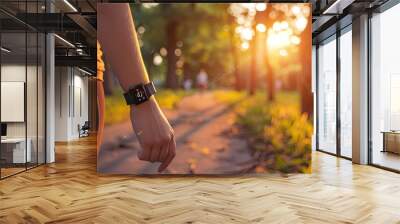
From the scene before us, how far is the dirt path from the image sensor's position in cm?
614

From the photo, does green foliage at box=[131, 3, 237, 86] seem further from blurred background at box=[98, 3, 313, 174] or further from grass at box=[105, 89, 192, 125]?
grass at box=[105, 89, 192, 125]

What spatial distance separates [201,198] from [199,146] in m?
1.60

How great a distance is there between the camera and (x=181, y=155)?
20.3 feet

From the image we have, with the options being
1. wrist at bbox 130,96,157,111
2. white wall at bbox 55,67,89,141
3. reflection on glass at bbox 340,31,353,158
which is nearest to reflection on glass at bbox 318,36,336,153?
reflection on glass at bbox 340,31,353,158

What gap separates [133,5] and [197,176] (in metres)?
2.84

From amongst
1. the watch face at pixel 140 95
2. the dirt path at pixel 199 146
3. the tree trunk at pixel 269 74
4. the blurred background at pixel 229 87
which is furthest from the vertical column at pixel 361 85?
the watch face at pixel 140 95

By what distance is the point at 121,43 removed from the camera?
6.04 m

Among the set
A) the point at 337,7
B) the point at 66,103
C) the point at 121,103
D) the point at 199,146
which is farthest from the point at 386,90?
the point at 66,103

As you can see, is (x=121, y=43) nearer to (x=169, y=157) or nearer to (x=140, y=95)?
(x=140, y=95)

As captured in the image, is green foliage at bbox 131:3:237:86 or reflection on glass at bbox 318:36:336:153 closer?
green foliage at bbox 131:3:237:86

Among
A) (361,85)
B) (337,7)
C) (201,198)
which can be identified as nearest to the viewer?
(201,198)

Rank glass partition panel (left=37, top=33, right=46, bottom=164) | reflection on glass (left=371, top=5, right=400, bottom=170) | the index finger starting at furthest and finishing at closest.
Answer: glass partition panel (left=37, top=33, right=46, bottom=164), reflection on glass (left=371, top=5, right=400, bottom=170), the index finger

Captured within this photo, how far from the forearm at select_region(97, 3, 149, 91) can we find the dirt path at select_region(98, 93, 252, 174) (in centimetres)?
84

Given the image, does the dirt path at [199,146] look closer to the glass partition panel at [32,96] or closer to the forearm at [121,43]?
the forearm at [121,43]
